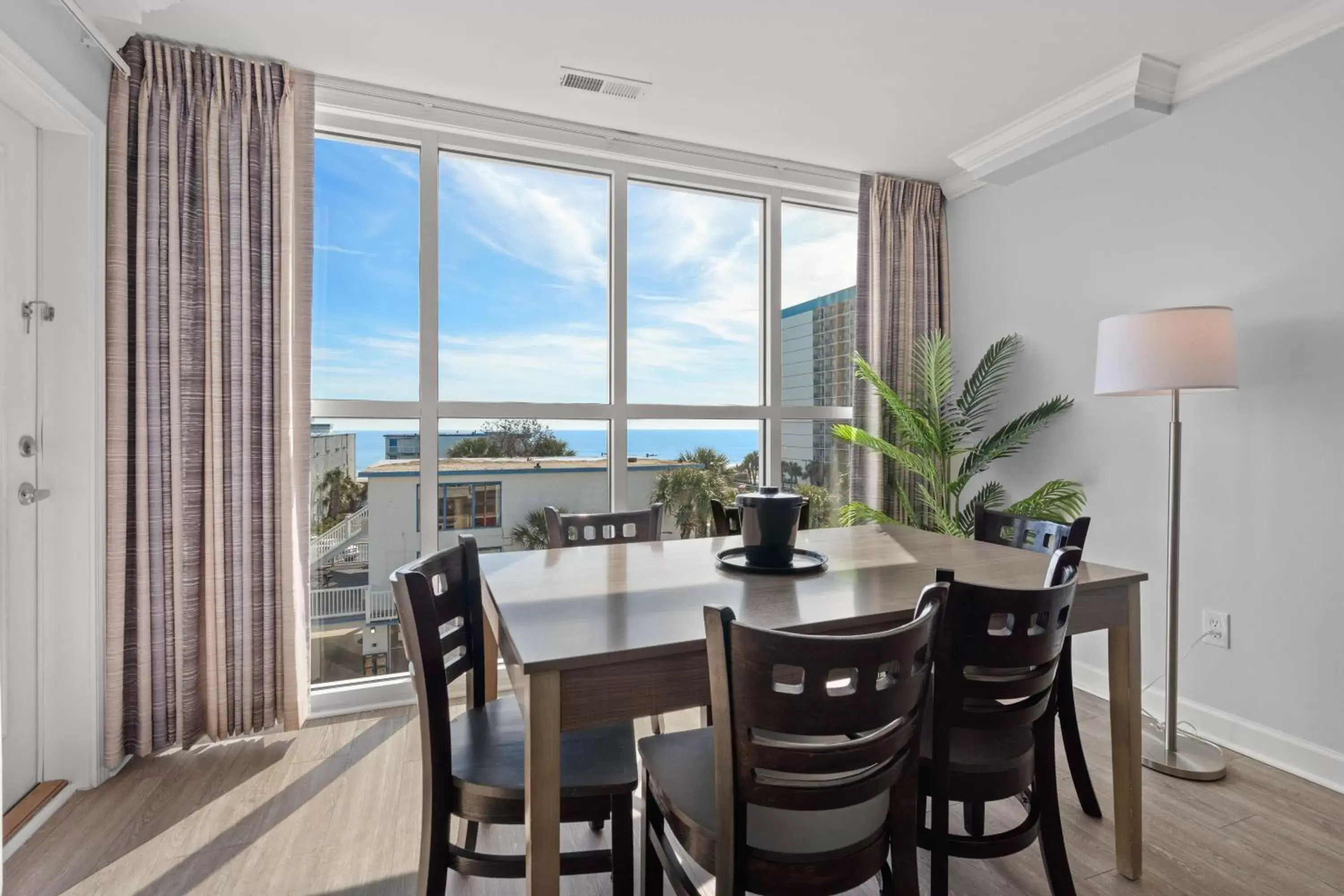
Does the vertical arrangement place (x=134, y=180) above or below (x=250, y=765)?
above

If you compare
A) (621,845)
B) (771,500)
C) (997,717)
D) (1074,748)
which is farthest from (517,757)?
(1074,748)

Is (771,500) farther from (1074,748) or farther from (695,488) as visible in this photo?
(695,488)

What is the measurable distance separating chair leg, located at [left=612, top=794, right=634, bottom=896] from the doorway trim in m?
1.95

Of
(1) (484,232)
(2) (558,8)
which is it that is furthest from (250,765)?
(2) (558,8)

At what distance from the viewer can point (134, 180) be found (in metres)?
2.41

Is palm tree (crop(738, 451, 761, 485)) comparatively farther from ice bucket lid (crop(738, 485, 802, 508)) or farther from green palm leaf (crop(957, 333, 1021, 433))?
ice bucket lid (crop(738, 485, 802, 508))

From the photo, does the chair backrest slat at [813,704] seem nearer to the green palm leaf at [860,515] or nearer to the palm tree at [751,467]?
the green palm leaf at [860,515]

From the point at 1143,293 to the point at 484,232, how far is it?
111 inches

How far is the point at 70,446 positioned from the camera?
223 centimetres

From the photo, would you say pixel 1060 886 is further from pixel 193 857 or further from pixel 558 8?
pixel 558 8

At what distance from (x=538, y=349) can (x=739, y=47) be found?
149cm

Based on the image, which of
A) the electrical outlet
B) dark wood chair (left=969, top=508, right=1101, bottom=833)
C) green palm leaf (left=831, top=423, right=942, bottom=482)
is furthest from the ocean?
the electrical outlet

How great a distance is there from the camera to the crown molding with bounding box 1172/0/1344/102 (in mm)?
2271

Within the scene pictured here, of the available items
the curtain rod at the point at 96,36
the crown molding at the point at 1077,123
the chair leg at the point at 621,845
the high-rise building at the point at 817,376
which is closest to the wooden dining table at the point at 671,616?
the chair leg at the point at 621,845
